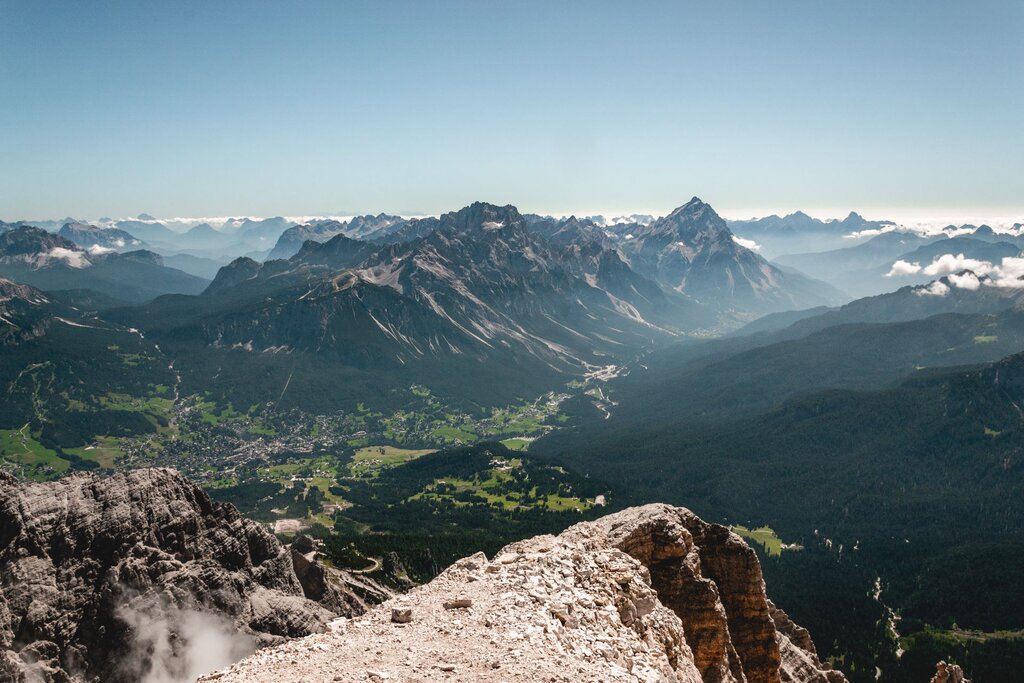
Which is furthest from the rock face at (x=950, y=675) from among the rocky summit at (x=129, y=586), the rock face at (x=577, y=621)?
the rocky summit at (x=129, y=586)

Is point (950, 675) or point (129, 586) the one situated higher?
point (129, 586)

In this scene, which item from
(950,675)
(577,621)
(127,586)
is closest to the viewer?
(577,621)

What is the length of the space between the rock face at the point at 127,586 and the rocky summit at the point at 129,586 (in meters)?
0.08

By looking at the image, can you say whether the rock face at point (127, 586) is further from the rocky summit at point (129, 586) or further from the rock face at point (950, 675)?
the rock face at point (950, 675)

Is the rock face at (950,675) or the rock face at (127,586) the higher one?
the rock face at (127,586)

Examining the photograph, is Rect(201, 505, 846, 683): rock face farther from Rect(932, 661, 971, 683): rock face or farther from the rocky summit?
the rocky summit

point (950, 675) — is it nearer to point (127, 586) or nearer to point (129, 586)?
point (129, 586)

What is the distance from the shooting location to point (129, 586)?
49500mm

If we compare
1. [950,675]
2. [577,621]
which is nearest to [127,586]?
[577,621]

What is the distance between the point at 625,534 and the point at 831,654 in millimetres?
129504

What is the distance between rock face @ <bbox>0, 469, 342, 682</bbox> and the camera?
4512 centimetres

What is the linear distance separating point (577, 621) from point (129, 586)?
1643 inches

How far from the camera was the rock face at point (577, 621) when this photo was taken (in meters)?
23.2

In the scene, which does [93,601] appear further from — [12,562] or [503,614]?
[503,614]
